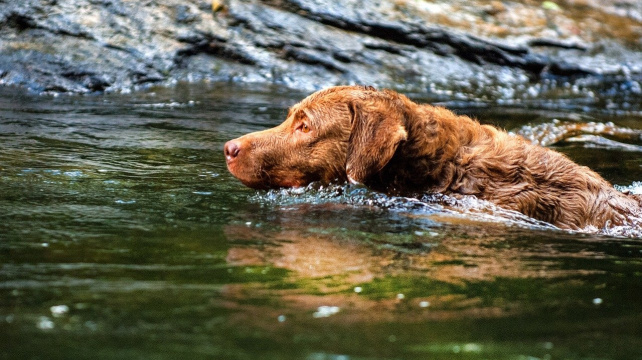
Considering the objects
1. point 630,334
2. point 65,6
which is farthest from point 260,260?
point 65,6

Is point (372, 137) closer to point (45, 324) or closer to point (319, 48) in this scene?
point (45, 324)

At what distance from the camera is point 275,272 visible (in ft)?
14.6

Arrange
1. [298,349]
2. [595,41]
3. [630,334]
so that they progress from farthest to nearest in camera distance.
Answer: [595,41] < [630,334] < [298,349]

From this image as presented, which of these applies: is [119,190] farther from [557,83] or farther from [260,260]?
[557,83]

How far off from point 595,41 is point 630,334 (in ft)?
40.7

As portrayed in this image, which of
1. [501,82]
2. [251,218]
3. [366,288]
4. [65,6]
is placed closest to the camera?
[366,288]

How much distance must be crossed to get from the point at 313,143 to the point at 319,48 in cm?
697

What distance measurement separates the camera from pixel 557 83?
46.4 feet

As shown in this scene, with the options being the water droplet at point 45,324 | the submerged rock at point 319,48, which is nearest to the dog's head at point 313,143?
the water droplet at point 45,324

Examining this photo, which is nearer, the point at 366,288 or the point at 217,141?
the point at 366,288

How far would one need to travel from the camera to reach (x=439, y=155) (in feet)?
21.1

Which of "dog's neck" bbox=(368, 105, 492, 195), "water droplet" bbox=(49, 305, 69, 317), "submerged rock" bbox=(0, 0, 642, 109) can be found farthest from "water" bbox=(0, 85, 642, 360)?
"submerged rock" bbox=(0, 0, 642, 109)

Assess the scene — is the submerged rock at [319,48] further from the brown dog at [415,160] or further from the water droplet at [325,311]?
the water droplet at [325,311]

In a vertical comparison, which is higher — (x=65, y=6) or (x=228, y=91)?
(x=65, y=6)
